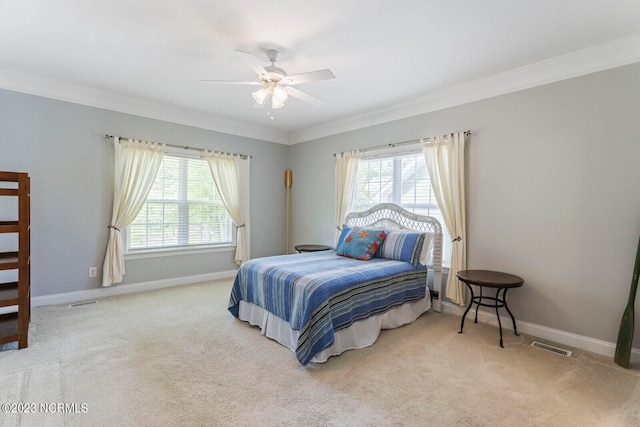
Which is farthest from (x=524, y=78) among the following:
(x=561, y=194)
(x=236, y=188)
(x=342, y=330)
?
(x=236, y=188)

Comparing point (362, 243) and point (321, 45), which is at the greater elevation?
point (321, 45)

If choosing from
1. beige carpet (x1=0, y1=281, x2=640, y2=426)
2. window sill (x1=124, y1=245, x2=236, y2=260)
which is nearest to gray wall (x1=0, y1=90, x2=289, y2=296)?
window sill (x1=124, y1=245, x2=236, y2=260)

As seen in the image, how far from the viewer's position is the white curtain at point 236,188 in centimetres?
490

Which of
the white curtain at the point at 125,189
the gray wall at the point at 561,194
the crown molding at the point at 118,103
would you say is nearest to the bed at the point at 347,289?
the gray wall at the point at 561,194

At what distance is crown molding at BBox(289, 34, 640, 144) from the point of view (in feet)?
8.36

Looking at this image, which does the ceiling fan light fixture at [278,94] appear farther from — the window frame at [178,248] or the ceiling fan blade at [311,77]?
the window frame at [178,248]

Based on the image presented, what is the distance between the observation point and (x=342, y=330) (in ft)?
8.44

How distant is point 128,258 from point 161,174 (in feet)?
4.06

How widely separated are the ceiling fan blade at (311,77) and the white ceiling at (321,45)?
0.32 metres

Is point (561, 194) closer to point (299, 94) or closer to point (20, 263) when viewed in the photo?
point (299, 94)

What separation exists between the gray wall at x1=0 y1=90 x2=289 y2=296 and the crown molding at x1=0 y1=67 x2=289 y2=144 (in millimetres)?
80

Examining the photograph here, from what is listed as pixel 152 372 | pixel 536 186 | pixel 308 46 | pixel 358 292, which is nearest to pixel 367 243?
pixel 358 292

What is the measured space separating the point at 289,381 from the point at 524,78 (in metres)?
3.48

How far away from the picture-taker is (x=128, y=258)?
415cm
